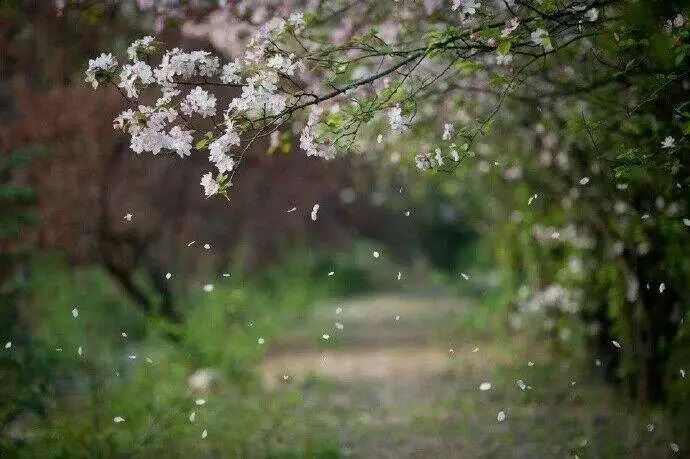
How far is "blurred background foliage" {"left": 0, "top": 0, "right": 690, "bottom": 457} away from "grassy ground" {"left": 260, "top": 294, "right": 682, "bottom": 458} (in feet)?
0.82

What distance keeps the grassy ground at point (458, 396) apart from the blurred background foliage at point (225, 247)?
0.82 feet

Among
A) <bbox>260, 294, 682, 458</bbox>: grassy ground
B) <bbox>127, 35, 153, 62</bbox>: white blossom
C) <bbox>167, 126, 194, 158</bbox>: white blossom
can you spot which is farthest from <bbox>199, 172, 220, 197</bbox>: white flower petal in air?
<bbox>260, 294, 682, 458</bbox>: grassy ground

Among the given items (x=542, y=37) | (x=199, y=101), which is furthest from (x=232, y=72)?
(x=542, y=37)

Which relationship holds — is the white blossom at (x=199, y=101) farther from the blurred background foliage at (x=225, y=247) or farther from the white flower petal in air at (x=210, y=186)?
the blurred background foliage at (x=225, y=247)

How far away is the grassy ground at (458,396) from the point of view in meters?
7.30

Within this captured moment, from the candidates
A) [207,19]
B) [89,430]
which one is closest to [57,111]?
[207,19]

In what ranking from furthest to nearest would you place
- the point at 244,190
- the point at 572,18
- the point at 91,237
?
the point at 244,190, the point at 91,237, the point at 572,18

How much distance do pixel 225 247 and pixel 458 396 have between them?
6.33m

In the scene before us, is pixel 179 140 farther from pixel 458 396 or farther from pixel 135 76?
pixel 458 396

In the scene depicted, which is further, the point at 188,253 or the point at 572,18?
the point at 188,253

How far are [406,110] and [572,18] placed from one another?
2.97 feet

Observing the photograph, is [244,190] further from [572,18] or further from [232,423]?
[572,18]

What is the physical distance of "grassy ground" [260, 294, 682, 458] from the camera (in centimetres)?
730

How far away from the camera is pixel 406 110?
473 centimetres
